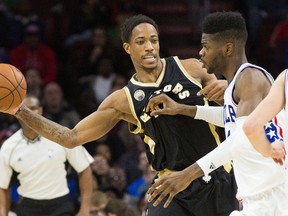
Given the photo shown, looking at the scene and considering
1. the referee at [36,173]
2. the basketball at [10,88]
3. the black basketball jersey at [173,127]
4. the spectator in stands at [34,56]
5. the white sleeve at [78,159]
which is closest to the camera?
the basketball at [10,88]

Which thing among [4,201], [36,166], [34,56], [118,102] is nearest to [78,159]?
[36,166]

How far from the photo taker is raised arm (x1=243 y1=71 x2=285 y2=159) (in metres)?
4.86

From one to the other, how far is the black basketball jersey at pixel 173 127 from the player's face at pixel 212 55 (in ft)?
2.24

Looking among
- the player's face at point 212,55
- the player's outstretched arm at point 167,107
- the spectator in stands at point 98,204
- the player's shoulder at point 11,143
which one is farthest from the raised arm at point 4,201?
the player's face at point 212,55

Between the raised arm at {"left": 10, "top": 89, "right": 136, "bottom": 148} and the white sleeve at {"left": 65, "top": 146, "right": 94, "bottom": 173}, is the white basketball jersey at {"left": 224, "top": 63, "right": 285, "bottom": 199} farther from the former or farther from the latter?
the white sleeve at {"left": 65, "top": 146, "right": 94, "bottom": 173}

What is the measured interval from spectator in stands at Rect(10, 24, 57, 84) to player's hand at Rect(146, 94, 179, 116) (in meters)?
6.95

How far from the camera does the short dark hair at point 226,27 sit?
6020 mm

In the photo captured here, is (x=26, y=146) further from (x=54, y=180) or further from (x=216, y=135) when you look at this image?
(x=216, y=135)

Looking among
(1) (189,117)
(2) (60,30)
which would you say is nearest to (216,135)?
(1) (189,117)

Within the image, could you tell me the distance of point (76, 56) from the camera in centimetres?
1396

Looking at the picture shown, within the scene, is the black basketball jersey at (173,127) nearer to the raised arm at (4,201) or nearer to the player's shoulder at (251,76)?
the player's shoulder at (251,76)

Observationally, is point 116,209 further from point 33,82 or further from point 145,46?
point 33,82

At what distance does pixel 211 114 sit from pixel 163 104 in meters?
0.40

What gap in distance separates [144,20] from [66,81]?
22.4ft
